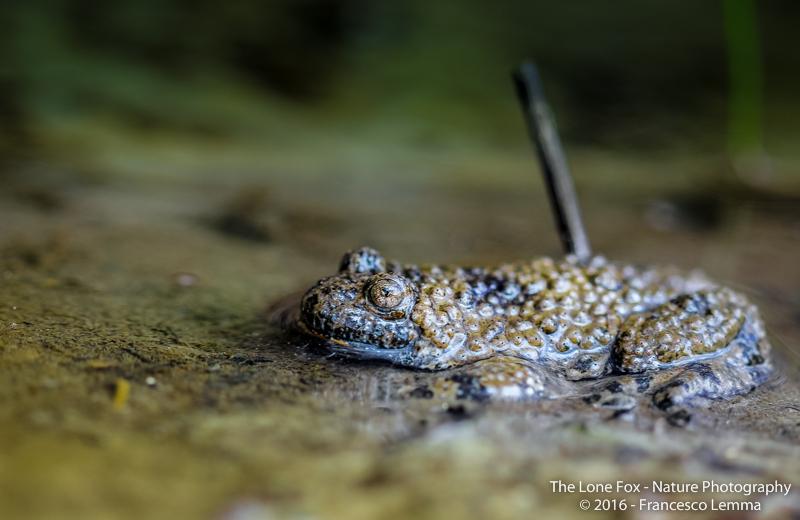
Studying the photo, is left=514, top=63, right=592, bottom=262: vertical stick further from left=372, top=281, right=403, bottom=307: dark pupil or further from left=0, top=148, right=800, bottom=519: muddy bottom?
left=372, top=281, right=403, bottom=307: dark pupil

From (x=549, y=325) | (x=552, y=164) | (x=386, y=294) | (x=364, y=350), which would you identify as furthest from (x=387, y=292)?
(x=552, y=164)

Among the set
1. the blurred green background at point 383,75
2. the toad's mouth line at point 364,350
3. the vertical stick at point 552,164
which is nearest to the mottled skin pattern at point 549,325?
the toad's mouth line at point 364,350

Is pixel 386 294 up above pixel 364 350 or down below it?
above

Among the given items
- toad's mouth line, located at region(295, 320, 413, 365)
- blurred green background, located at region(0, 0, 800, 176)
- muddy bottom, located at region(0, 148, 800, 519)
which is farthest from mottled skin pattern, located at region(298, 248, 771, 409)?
blurred green background, located at region(0, 0, 800, 176)

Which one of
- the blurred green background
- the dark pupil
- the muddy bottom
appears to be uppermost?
the blurred green background

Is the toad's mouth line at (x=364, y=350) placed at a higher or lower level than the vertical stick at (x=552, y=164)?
lower

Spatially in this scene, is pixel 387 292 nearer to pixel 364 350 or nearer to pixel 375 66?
pixel 364 350

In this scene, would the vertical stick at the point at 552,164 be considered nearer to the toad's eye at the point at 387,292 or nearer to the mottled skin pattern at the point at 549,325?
the mottled skin pattern at the point at 549,325
